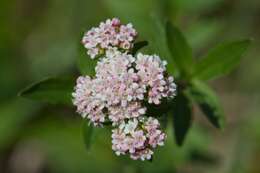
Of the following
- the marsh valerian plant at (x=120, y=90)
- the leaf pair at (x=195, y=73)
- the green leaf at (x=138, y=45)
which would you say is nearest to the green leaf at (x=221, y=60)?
the leaf pair at (x=195, y=73)

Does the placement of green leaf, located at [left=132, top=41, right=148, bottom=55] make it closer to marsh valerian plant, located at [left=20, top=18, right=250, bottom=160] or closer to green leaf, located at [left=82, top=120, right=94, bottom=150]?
marsh valerian plant, located at [left=20, top=18, right=250, bottom=160]

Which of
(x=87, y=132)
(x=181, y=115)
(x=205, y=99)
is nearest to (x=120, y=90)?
(x=87, y=132)

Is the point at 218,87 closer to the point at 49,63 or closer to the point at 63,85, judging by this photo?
the point at 49,63

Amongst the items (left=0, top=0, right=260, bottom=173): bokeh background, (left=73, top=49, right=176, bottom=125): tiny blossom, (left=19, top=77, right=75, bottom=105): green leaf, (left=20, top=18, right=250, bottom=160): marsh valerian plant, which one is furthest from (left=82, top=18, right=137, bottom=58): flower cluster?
(left=0, top=0, right=260, bottom=173): bokeh background

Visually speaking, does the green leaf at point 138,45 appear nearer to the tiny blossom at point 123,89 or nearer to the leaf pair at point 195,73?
the tiny blossom at point 123,89

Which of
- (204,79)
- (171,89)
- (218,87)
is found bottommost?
(171,89)

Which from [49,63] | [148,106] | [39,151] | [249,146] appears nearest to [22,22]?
[49,63]
